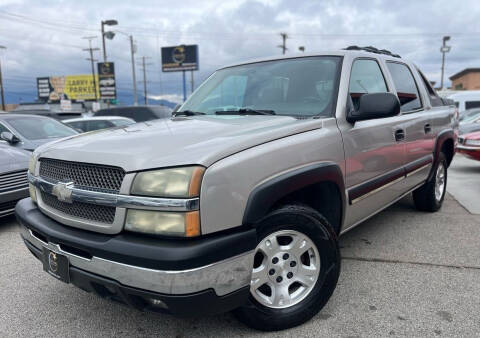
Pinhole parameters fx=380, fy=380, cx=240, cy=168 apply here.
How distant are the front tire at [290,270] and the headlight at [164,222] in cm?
43

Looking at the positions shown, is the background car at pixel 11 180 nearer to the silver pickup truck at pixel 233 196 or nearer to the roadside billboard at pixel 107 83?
the silver pickup truck at pixel 233 196

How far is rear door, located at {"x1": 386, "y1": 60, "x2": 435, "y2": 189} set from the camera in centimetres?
366

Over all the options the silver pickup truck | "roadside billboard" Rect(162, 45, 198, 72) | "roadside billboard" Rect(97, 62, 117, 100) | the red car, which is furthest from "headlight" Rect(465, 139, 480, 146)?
"roadside billboard" Rect(162, 45, 198, 72)

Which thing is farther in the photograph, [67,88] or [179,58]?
[67,88]

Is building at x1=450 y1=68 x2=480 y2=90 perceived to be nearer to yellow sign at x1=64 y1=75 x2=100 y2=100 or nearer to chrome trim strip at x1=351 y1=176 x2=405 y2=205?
chrome trim strip at x1=351 y1=176 x2=405 y2=205

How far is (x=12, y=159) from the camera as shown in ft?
15.0

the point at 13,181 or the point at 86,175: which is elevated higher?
the point at 86,175

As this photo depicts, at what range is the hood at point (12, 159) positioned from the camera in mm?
4453

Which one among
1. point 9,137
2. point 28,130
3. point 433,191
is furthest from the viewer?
point 28,130

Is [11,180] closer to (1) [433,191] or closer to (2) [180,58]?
(1) [433,191]

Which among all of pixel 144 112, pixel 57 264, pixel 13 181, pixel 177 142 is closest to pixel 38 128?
pixel 13 181

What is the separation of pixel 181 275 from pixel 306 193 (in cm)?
119

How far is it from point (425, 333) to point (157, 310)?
62.5 inches

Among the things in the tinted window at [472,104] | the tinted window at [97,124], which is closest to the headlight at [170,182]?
the tinted window at [97,124]
